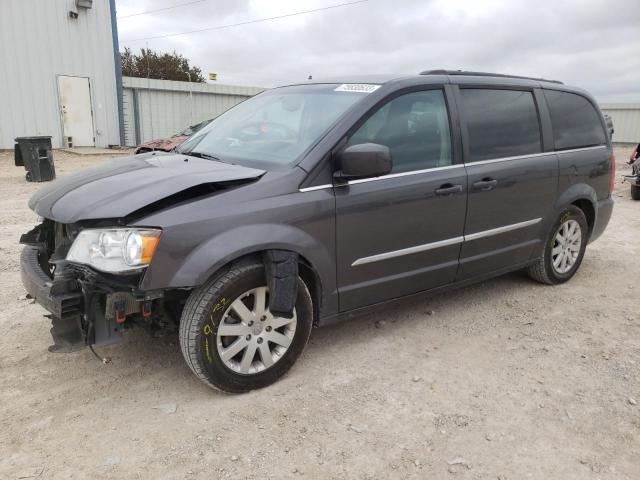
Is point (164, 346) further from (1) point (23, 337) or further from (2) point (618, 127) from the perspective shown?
(2) point (618, 127)

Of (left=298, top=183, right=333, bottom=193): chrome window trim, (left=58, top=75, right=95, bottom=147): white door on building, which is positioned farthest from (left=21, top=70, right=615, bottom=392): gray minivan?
(left=58, top=75, right=95, bottom=147): white door on building

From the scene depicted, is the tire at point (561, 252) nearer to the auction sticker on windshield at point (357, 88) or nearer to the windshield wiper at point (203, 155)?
the auction sticker on windshield at point (357, 88)

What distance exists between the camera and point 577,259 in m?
5.01

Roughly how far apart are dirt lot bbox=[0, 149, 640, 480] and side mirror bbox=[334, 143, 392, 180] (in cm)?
124

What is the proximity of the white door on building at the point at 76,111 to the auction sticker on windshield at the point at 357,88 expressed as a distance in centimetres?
1702

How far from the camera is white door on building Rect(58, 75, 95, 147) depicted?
58.3 ft

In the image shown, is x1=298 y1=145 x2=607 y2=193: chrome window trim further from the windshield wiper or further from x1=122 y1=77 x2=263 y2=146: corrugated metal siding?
x1=122 y1=77 x2=263 y2=146: corrugated metal siding

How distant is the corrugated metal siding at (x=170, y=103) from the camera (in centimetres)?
2045

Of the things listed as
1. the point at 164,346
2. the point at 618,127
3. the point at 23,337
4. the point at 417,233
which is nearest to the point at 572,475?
the point at 417,233

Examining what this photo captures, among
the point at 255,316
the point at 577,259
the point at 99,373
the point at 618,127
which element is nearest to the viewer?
the point at 255,316

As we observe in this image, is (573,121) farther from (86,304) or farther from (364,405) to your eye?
(86,304)

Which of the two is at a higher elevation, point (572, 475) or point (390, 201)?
point (390, 201)

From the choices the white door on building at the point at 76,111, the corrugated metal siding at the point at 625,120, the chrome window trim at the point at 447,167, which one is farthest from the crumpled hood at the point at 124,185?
the corrugated metal siding at the point at 625,120

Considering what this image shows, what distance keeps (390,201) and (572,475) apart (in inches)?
68.9
